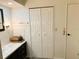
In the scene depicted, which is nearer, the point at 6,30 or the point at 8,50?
the point at 8,50

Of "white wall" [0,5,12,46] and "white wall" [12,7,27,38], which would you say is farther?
"white wall" [12,7,27,38]

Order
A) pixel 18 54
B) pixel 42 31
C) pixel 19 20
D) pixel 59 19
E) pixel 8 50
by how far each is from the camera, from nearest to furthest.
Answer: pixel 8 50
pixel 18 54
pixel 59 19
pixel 42 31
pixel 19 20

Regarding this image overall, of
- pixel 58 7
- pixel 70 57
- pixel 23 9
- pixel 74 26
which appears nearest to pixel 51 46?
pixel 70 57

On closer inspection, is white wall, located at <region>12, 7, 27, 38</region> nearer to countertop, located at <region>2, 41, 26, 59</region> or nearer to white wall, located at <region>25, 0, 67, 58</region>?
white wall, located at <region>25, 0, 67, 58</region>

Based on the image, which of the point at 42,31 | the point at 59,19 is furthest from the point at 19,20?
the point at 59,19

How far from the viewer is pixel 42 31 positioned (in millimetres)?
3510

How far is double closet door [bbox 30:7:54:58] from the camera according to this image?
11.2ft

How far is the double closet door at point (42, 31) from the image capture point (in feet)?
11.2

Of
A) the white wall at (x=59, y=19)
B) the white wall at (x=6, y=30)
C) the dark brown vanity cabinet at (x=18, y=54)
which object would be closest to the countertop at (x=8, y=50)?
the dark brown vanity cabinet at (x=18, y=54)

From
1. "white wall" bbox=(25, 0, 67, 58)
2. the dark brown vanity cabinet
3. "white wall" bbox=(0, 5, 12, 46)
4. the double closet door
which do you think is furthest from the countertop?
"white wall" bbox=(25, 0, 67, 58)

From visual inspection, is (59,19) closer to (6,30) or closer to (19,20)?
(19,20)

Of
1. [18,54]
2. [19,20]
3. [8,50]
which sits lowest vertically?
[18,54]

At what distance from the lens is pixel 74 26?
3.22 meters

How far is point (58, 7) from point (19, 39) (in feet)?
5.82
